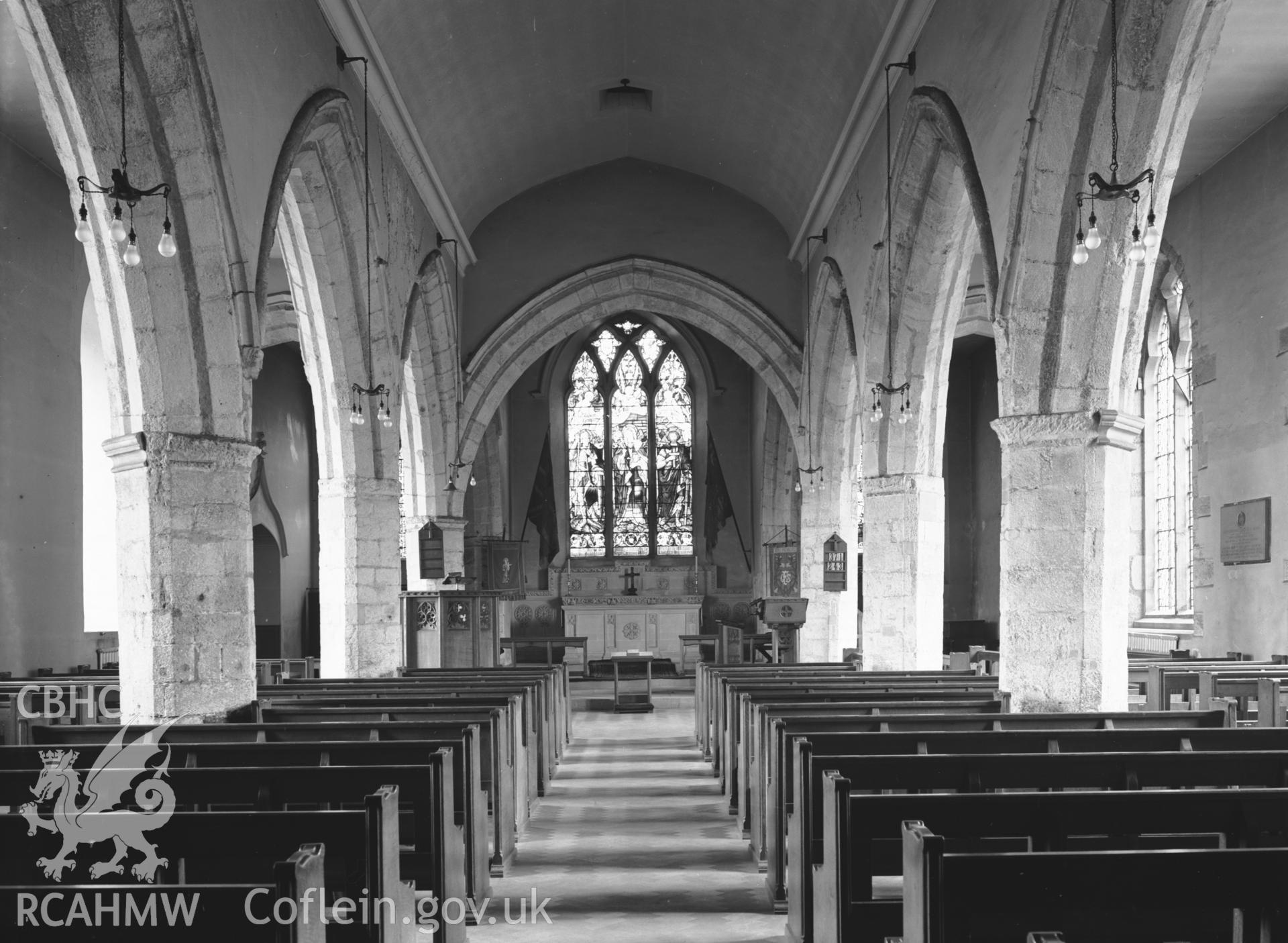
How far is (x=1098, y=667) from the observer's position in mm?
7188

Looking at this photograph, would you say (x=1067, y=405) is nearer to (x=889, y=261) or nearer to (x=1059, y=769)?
(x=1059, y=769)

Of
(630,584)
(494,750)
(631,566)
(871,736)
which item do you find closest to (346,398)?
(494,750)

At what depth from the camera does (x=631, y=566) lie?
21406 millimetres

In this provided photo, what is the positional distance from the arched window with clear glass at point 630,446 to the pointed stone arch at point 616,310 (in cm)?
551

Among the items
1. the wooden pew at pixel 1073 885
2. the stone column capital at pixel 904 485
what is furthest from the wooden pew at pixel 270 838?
the stone column capital at pixel 904 485

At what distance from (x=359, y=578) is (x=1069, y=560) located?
664cm

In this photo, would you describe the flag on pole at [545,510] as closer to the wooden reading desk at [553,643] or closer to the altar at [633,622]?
the altar at [633,622]

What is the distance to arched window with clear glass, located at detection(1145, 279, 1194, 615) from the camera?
1326 centimetres

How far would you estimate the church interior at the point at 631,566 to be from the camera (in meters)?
3.74

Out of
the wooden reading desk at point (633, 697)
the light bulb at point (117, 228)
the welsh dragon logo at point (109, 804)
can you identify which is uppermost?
the light bulb at point (117, 228)

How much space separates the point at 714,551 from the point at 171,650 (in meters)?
16.3

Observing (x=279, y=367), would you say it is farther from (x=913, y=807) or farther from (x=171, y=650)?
(x=913, y=807)

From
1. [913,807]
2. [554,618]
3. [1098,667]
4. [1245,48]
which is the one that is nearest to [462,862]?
[913,807]

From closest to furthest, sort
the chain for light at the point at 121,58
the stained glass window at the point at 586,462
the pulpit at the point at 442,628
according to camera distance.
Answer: the chain for light at the point at 121,58
the pulpit at the point at 442,628
the stained glass window at the point at 586,462
